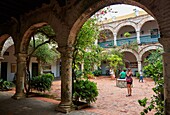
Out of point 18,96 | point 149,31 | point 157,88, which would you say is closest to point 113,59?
point 149,31

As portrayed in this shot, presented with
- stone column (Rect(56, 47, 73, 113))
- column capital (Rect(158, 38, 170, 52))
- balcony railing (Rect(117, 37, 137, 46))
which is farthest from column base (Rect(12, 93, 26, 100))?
balcony railing (Rect(117, 37, 137, 46))

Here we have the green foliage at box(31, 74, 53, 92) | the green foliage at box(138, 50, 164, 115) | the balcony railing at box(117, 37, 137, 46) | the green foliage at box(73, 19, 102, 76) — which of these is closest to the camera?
the green foliage at box(138, 50, 164, 115)

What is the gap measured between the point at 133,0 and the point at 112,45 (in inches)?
717

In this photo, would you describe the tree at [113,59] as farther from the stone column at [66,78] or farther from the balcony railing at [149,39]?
the stone column at [66,78]

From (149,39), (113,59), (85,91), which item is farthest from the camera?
(149,39)

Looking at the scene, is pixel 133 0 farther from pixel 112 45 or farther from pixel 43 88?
pixel 112 45

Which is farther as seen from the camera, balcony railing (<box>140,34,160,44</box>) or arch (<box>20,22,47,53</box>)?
balcony railing (<box>140,34,160,44</box>)

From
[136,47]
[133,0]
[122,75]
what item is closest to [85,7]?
[133,0]

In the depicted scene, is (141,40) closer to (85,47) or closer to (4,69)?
(85,47)

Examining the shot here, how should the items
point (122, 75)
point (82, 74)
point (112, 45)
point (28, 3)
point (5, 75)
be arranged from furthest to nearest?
point (112, 45), point (5, 75), point (122, 75), point (82, 74), point (28, 3)

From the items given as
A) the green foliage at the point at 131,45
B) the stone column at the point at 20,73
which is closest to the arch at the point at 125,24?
the green foliage at the point at 131,45

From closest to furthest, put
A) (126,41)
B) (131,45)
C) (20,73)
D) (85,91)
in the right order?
(85,91) → (20,73) → (131,45) → (126,41)

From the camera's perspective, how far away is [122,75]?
39.3 ft

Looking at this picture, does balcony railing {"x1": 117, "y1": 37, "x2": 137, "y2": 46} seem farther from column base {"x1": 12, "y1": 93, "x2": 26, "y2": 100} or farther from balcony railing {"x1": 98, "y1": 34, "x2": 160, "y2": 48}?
column base {"x1": 12, "y1": 93, "x2": 26, "y2": 100}
